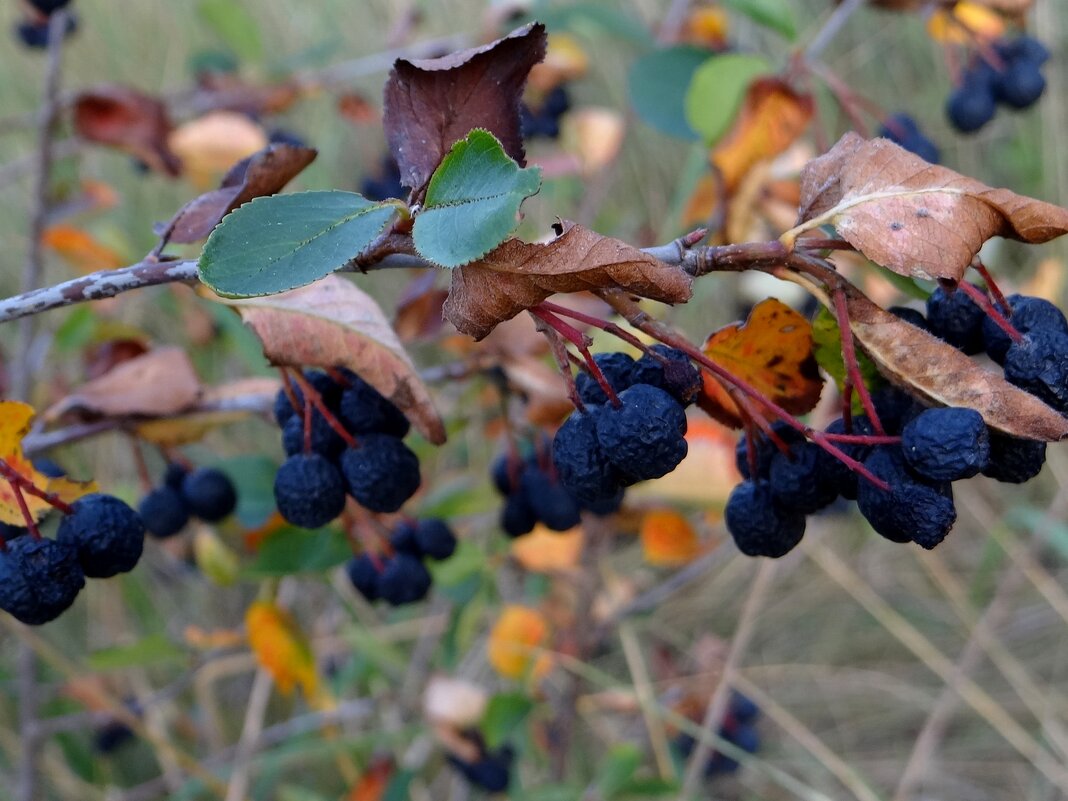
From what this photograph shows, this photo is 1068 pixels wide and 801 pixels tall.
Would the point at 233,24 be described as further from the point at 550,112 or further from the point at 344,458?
the point at 344,458

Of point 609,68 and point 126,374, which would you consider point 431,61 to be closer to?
point 126,374

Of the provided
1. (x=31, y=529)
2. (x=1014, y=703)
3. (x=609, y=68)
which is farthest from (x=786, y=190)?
(x=1014, y=703)

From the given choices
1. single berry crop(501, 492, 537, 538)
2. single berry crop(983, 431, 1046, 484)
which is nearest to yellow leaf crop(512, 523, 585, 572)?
single berry crop(501, 492, 537, 538)

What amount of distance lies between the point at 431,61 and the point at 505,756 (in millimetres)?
1198

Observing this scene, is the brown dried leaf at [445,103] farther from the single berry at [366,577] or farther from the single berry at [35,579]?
the single berry at [366,577]

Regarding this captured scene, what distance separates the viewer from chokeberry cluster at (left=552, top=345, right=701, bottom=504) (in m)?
0.56

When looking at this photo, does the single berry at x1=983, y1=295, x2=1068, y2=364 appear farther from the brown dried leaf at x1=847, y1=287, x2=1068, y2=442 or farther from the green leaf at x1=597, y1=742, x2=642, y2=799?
the green leaf at x1=597, y1=742, x2=642, y2=799

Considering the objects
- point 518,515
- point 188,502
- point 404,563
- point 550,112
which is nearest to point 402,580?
point 404,563

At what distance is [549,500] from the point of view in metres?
0.96

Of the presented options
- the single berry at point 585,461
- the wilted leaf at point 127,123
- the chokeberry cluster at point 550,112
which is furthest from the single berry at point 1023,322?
the chokeberry cluster at point 550,112

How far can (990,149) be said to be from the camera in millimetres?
3307

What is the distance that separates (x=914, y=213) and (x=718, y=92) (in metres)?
0.71

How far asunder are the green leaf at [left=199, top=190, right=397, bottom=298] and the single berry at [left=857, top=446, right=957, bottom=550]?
1.01 ft

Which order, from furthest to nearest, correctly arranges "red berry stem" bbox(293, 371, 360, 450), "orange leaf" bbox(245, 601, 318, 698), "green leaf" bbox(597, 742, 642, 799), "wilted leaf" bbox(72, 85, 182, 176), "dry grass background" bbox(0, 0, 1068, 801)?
"dry grass background" bbox(0, 0, 1068, 801)
"green leaf" bbox(597, 742, 642, 799)
"wilted leaf" bbox(72, 85, 182, 176)
"orange leaf" bbox(245, 601, 318, 698)
"red berry stem" bbox(293, 371, 360, 450)
